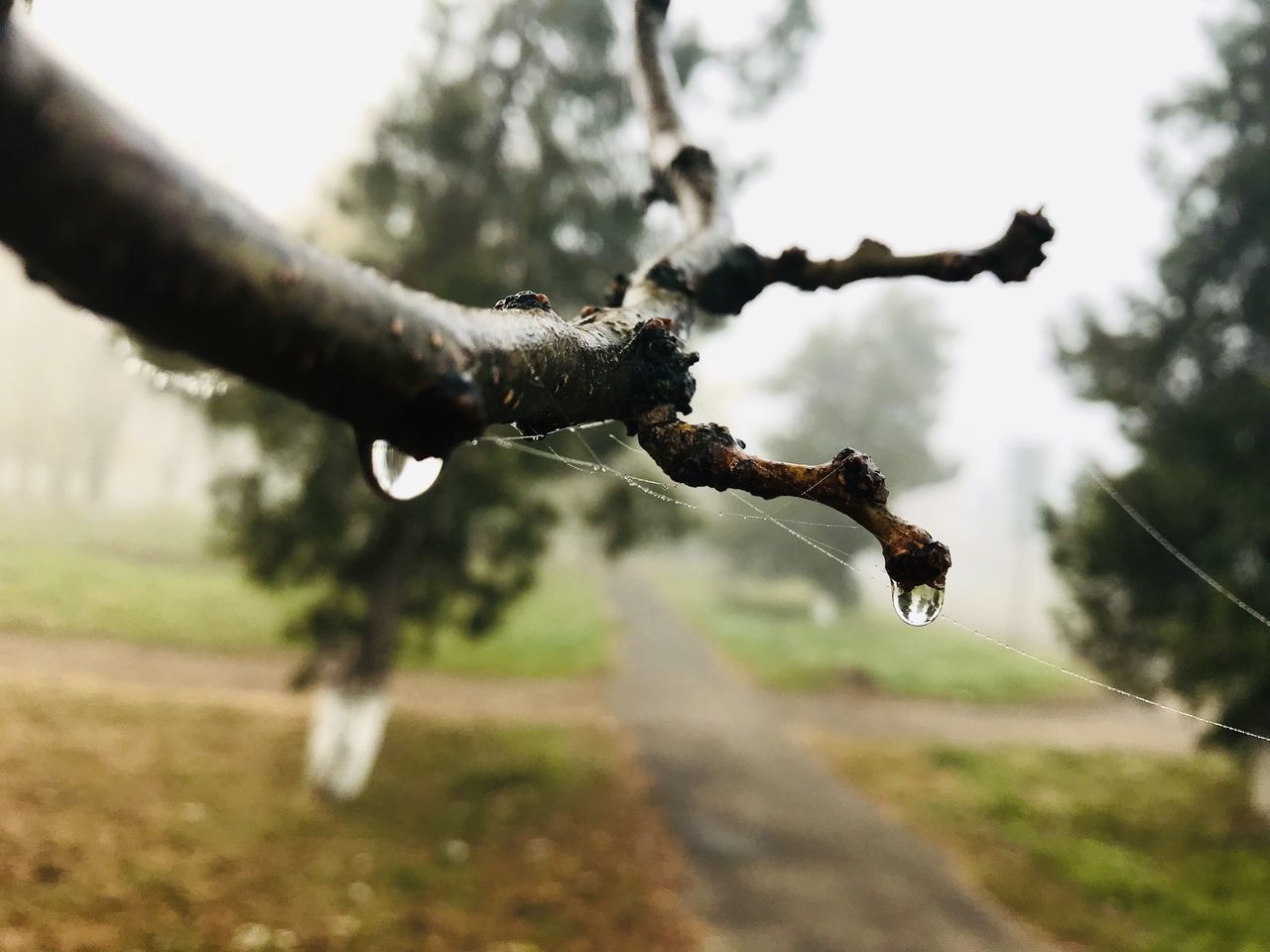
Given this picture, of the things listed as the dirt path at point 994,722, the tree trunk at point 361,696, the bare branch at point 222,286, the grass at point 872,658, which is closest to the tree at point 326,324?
the bare branch at point 222,286

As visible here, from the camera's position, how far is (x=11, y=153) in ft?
1.83

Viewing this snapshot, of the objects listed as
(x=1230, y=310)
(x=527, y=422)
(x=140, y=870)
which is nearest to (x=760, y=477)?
(x=527, y=422)

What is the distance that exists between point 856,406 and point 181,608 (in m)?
18.8

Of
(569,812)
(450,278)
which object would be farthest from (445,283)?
(569,812)

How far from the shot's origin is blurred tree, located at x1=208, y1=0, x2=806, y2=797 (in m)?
6.80

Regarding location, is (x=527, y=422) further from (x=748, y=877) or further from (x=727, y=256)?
(x=748, y=877)

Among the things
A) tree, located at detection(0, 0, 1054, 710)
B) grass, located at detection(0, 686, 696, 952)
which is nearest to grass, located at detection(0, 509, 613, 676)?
grass, located at detection(0, 686, 696, 952)

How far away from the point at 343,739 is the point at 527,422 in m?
6.85

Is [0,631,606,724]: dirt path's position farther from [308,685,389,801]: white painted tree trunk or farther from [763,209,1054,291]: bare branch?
[763,209,1054,291]: bare branch

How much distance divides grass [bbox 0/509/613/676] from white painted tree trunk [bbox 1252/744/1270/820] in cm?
823

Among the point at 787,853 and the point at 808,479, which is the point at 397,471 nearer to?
the point at 808,479

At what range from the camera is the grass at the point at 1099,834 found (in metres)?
6.21

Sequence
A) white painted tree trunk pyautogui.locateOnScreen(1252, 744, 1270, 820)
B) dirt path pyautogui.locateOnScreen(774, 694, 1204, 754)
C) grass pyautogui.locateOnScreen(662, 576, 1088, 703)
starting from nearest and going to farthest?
1. white painted tree trunk pyautogui.locateOnScreen(1252, 744, 1270, 820)
2. dirt path pyautogui.locateOnScreen(774, 694, 1204, 754)
3. grass pyautogui.locateOnScreen(662, 576, 1088, 703)

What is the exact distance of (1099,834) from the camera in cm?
805
